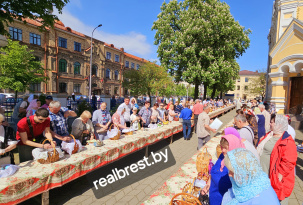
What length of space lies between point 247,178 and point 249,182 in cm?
3

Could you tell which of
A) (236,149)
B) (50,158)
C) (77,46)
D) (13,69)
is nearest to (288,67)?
(236,149)

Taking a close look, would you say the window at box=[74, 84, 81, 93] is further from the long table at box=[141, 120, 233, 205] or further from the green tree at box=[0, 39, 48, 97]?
the long table at box=[141, 120, 233, 205]

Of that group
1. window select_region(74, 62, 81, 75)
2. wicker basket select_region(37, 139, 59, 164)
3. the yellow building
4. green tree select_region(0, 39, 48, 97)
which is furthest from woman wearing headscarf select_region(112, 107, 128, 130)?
window select_region(74, 62, 81, 75)

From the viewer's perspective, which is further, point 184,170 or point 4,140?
point 184,170

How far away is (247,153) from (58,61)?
109 feet

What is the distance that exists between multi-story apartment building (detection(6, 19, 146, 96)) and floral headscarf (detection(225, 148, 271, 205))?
26113mm

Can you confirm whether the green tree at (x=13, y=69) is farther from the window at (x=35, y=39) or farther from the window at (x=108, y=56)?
the window at (x=108, y=56)

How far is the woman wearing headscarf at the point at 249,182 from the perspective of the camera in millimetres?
1328

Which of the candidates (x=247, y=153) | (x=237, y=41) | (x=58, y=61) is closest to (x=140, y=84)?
(x=237, y=41)

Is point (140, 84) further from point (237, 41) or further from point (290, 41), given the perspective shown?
point (290, 41)

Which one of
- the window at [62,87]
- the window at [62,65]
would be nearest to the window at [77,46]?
the window at [62,65]

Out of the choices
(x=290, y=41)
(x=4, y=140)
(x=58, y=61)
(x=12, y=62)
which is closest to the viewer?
(x=4, y=140)

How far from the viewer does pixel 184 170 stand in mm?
3527

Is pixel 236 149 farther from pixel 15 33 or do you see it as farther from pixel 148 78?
pixel 15 33
